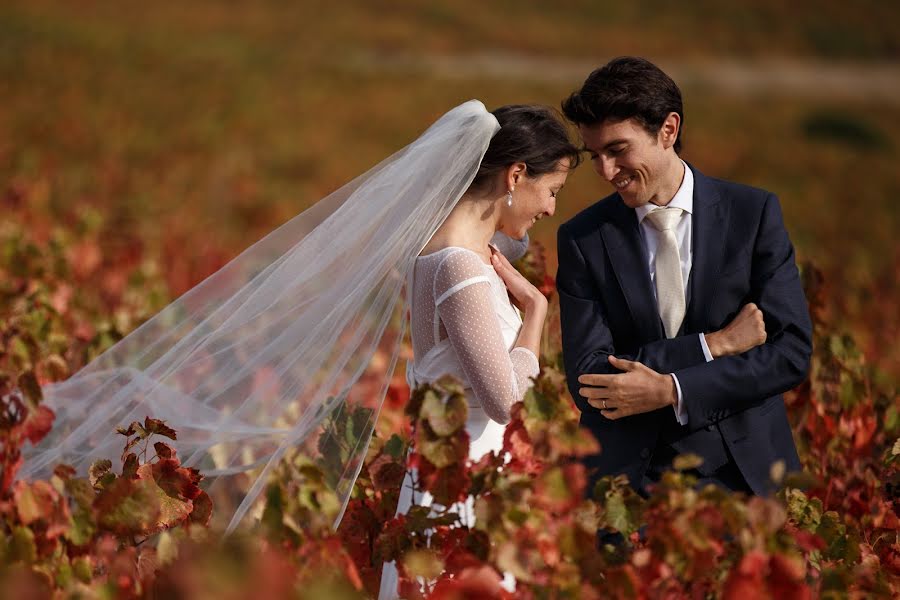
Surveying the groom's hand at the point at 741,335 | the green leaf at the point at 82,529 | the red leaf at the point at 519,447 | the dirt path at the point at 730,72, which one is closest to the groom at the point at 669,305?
the groom's hand at the point at 741,335

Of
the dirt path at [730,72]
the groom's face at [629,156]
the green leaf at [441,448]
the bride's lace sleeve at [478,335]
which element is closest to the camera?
the green leaf at [441,448]

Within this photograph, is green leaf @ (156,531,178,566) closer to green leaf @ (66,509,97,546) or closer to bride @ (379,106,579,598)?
green leaf @ (66,509,97,546)

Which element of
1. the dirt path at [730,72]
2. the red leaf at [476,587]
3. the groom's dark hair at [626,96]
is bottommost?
the dirt path at [730,72]

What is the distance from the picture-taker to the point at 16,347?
367 centimetres

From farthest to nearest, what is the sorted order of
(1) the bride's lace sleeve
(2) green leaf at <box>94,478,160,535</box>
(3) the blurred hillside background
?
(3) the blurred hillside background < (1) the bride's lace sleeve < (2) green leaf at <box>94,478,160,535</box>

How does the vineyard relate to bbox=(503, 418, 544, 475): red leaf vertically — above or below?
below

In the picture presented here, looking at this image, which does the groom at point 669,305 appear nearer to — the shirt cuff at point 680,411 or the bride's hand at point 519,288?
the shirt cuff at point 680,411

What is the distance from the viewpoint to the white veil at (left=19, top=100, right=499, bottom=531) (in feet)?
9.87

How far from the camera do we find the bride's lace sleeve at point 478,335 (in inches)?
105

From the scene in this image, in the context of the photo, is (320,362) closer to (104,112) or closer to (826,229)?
(826,229)

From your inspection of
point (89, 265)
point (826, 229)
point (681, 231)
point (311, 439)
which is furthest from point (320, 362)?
point (826, 229)

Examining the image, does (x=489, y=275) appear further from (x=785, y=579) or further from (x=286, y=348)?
(x=785, y=579)

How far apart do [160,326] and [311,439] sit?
882mm

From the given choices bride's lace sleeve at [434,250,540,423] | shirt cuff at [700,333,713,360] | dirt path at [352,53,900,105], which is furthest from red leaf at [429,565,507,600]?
dirt path at [352,53,900,105]
